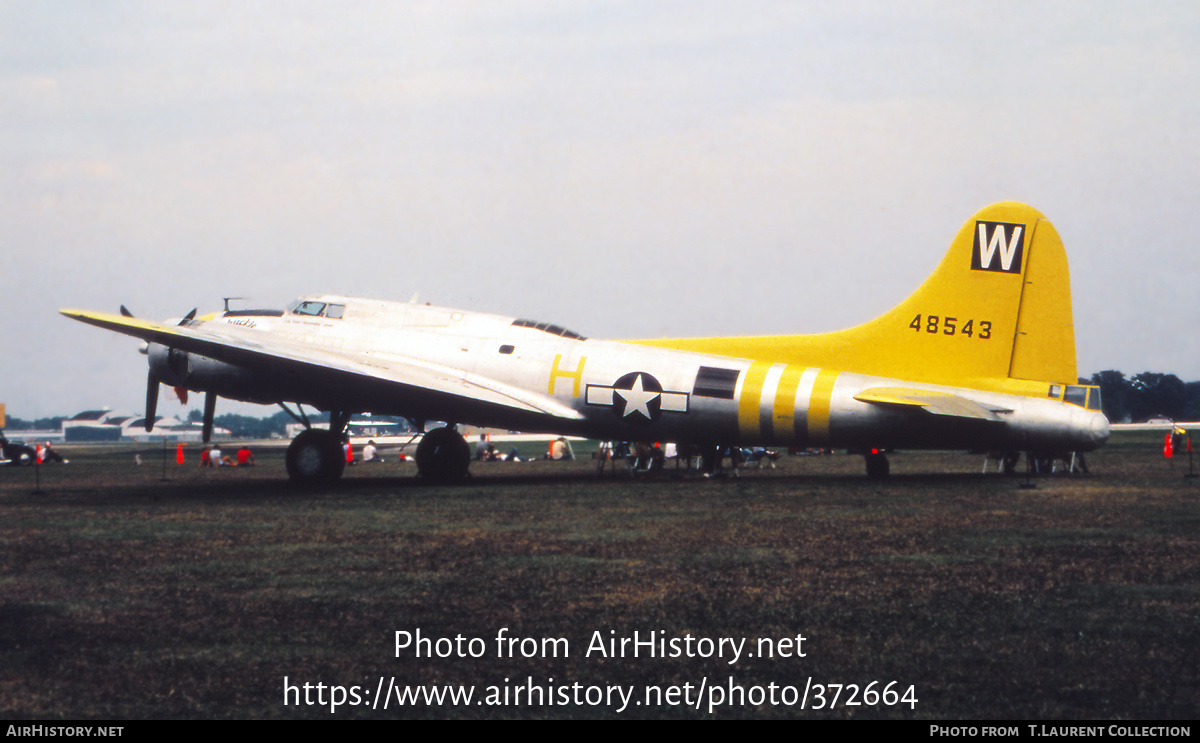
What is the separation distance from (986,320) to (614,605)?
1479 cm

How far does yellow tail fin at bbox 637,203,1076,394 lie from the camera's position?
21422mm

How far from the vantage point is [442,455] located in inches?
1010

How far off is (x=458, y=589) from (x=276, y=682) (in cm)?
320

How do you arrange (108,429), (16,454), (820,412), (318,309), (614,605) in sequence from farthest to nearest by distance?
(108,429), (16,454), (318,309), (820,412), (614,605)

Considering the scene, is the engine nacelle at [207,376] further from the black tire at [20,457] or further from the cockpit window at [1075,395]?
the black tire at [20,457]

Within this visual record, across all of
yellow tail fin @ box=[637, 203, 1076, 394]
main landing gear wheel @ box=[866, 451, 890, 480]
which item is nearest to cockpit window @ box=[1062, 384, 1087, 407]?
yellow tail fin @ box=[637, 203, 1076, 394]

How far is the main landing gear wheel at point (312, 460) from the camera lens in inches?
917

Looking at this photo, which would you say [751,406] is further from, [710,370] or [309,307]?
[309,307]

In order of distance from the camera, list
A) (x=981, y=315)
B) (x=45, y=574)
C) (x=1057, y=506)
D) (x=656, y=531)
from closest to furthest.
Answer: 1. (x=45, y=574)
2. (x=656, y=531)
3. (x=1057, y=506)
4. (x=981, y=315)

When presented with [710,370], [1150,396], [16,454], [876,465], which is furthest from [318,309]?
[1150,396]

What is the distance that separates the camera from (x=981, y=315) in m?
21.8
